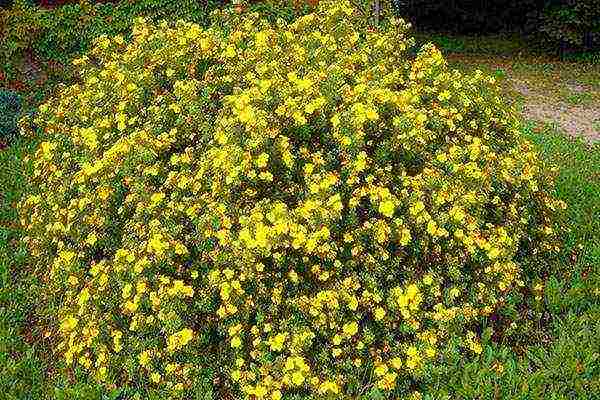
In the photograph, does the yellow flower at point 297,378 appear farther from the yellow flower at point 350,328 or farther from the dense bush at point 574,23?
the dense bush at point 574,23

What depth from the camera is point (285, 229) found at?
3.50 meters

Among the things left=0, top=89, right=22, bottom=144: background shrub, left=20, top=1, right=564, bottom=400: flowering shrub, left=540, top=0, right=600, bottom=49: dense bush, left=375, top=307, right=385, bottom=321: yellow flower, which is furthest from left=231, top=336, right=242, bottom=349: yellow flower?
left=540, top=0, right=600, bottom=49: dense bush

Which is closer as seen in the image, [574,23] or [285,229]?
[285,229]

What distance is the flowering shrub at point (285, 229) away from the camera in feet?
11.6

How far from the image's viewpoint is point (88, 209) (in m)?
4.18

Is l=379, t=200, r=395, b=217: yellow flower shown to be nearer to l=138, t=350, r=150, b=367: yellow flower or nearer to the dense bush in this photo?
l=138, t=350, r=150, b=367: yellow flower

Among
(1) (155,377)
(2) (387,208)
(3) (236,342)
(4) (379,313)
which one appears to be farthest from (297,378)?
(2) (387,208)

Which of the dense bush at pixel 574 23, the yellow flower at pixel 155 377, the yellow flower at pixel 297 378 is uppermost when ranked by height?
the yellow flower at pixel 297 378

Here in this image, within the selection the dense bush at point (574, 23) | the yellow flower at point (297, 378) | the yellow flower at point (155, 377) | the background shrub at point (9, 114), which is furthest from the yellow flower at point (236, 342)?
the dense bush at point (574, 23)

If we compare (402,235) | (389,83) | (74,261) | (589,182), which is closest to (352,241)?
(402,235)

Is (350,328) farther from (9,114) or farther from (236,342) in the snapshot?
(9,114)

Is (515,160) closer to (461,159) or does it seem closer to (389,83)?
(461,159)

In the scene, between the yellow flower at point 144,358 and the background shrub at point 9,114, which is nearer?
the yellow flower at point 144,358

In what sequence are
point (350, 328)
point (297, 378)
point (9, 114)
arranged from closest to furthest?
point (297, 378) → point (350, 328) → point (9, 114)
